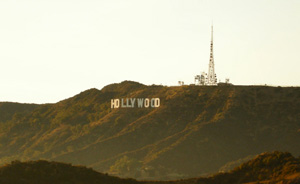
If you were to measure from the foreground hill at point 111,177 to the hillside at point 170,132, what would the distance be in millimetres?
59240

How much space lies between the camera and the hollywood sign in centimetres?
15275

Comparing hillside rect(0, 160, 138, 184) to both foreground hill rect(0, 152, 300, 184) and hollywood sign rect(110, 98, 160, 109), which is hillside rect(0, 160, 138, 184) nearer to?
foreground hill rect(0, 152, 300, 184)

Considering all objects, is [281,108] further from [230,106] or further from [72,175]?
[72,175]

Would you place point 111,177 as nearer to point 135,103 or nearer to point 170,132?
point 170,132

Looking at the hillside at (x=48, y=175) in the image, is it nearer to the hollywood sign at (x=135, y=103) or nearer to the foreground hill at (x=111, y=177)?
the foreground hill at (x=111, y=177)

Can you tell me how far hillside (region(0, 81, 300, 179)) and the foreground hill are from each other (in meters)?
59.2

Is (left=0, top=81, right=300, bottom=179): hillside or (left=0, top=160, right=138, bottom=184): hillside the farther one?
(left=0, top=81, right=300, bottom=179): hillside

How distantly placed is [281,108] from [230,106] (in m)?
11.5

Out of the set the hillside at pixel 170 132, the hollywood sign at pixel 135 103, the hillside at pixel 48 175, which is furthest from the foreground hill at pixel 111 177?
the hollywood sign at pixel 135 103

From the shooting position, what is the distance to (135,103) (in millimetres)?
158000

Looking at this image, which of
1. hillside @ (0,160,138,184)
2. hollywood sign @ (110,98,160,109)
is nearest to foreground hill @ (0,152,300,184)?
hillside @ (0,160,138,184)

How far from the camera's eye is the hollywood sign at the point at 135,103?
15275 cm

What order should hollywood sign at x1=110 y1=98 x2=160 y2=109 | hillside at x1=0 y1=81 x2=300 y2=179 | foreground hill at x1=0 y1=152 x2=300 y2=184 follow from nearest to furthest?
foreground hill at x1=0 y1=152 x2=300 y2=184
hillside at x1=0 y1=81 x2=300 y2=179
hollywood sign at x1=110 y1=98 x2=160 y2=109

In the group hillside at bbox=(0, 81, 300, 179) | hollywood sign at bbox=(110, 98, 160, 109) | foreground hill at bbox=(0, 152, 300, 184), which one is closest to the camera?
foreground hill at bbox=(0, 152, 300, 184)
